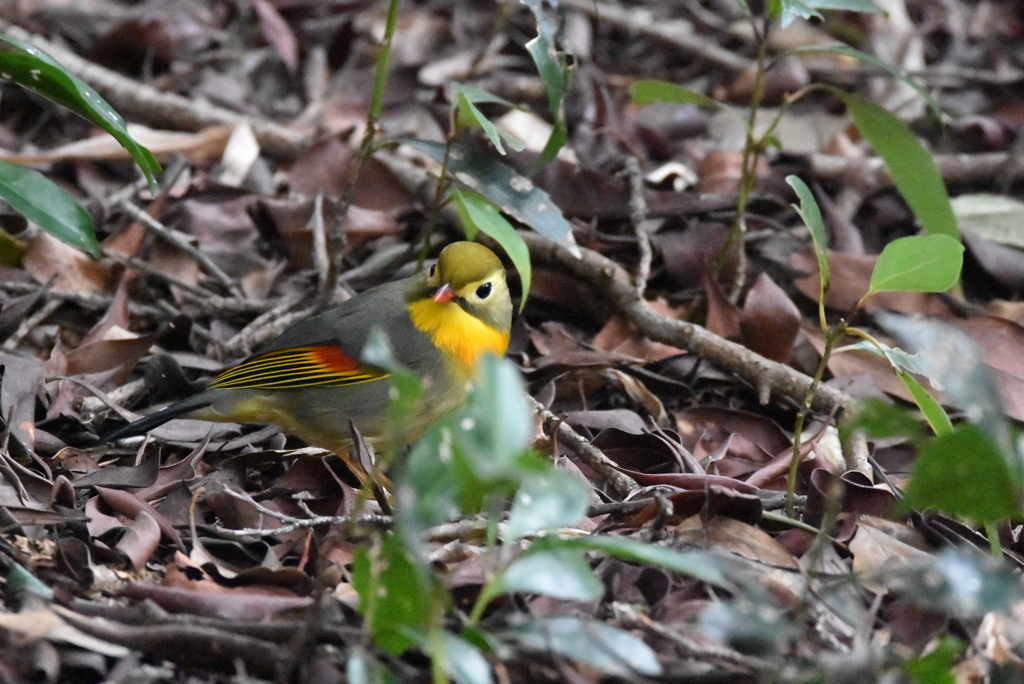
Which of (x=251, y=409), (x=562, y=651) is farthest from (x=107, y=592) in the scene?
(x=562, y=651)

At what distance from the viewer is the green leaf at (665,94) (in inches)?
173

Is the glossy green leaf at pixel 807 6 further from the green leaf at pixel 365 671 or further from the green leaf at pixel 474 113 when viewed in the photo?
the green leaf at pixel 365 671

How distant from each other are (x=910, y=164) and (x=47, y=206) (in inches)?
132

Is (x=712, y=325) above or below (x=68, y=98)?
below

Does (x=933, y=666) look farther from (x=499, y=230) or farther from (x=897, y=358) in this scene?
(x=499, y=230)

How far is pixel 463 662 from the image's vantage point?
82.0 inches

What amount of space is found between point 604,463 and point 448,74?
349 cm

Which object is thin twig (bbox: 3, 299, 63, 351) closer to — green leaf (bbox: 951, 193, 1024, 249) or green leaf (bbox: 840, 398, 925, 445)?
green leaf (bbox: 840, 398, 925, 445)

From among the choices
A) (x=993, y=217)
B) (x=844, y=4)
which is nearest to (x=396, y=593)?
(x=844, y=4)

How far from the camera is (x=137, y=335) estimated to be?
4.34 m

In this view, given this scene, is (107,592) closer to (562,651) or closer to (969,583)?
(562,651)

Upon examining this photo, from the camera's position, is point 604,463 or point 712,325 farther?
point 712,325

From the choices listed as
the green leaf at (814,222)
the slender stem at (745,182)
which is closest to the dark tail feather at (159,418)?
the green leaf at (814,222)

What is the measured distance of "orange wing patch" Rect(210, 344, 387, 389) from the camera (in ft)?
12.7
